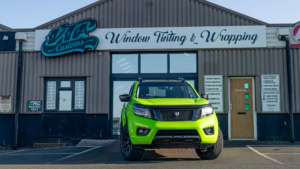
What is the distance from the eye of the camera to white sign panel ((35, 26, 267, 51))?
44.0 ft

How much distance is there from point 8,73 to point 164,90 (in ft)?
30.5

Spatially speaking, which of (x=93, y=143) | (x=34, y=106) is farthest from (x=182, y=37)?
(x=34, y=106)

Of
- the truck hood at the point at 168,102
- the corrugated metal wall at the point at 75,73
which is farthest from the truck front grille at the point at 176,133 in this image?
the corrugated metal wall at the point at 75,73

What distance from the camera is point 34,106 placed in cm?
1391

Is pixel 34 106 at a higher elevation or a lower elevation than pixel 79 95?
lower

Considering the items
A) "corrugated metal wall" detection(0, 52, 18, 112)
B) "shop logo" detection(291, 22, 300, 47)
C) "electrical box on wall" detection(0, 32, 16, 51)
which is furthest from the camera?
"electrical box on wall" detection(0, 32, 16, 51)

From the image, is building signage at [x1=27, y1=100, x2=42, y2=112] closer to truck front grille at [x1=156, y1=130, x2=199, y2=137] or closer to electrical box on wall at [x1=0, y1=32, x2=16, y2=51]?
electrical box on wall at [x1=0, y1=32, x2=16, y2=51]

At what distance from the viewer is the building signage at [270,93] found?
42.4 ft

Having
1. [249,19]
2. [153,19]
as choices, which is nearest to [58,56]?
[153,19]

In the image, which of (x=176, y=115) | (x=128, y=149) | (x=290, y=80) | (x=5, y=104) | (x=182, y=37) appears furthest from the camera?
(x=5, y=104)

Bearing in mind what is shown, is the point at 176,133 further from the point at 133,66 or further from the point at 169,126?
the point at 133,66

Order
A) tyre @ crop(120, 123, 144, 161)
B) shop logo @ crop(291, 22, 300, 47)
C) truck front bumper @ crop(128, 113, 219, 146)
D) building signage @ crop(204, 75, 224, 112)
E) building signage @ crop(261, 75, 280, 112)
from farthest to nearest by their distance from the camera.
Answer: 1. shop logo @ crop(291, 22, 300, 47)
2. building signage @ crop(204, 75, 224, 112)
3. building signage @ crop(261, 75, 280, 112)
4. tyre @ crop(120, 123, 144, 161)
5. truck front bumper @ crop(128, 113, 219, 146)

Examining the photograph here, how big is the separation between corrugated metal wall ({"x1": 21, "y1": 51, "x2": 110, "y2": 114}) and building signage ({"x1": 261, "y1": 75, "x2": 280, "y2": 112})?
6.39m

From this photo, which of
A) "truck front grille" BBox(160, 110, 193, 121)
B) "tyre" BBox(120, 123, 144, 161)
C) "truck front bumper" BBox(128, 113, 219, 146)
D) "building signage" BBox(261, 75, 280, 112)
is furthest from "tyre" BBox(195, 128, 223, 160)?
"building signage" BBox(261, 75, 280, 112)
